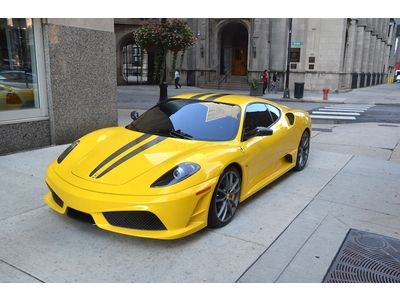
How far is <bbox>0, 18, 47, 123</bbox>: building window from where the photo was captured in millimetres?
6723

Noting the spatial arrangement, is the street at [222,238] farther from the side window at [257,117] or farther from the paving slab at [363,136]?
the paving slab at [363,136]

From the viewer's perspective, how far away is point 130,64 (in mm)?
53906

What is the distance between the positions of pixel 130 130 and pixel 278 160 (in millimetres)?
2044

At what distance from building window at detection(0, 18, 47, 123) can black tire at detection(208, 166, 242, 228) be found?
4.52 meters

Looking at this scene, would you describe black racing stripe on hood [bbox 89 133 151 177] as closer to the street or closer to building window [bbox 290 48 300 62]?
the street

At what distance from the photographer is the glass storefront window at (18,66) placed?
6.73 m

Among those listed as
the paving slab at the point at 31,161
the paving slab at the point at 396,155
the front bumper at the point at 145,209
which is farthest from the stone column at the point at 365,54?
the front bumper at the point at 145,209

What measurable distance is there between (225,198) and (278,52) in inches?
1162

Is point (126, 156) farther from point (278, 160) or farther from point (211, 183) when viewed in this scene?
point (278, 160)

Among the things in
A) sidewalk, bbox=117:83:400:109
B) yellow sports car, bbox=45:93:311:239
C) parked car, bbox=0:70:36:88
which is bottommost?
sidewalk, bbox=117:83:400:109

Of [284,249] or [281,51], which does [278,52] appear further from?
[284,249]

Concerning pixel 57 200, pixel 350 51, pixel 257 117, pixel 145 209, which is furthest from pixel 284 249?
pixel 350 51

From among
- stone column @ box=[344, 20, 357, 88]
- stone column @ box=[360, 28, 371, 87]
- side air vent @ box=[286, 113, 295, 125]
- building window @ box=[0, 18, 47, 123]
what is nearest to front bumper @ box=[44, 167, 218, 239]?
side air vent @ box=[286, 113, 295, 125]

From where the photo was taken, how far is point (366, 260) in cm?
347
